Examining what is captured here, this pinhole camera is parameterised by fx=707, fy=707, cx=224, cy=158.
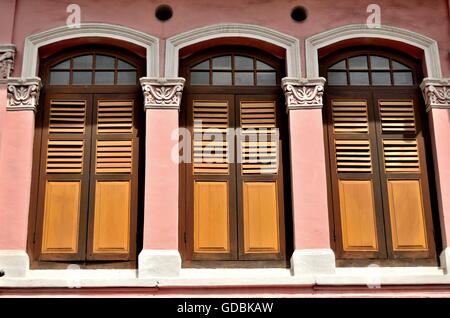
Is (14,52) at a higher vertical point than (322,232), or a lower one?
higher

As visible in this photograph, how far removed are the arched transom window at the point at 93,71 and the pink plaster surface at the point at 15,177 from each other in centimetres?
74

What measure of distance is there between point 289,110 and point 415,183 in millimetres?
1795

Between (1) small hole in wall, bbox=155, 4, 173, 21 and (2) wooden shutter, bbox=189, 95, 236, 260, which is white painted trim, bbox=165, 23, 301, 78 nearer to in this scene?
(1) small hole in wall, bbox=155, 4, 173, 21

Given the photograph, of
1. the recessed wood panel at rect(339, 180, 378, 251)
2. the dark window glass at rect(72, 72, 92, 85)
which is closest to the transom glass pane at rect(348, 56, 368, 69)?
the recessed wood panel at rect(339, 180, 378, 251)

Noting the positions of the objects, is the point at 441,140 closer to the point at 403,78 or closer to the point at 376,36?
the point at 403,78

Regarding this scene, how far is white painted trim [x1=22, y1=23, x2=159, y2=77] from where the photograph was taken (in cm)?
893

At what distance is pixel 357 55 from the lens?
930cm

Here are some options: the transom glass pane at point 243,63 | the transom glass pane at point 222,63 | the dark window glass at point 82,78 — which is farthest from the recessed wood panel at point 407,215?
the dark window glass at point 82,78

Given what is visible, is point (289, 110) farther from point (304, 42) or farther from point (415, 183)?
point (415, 183)
